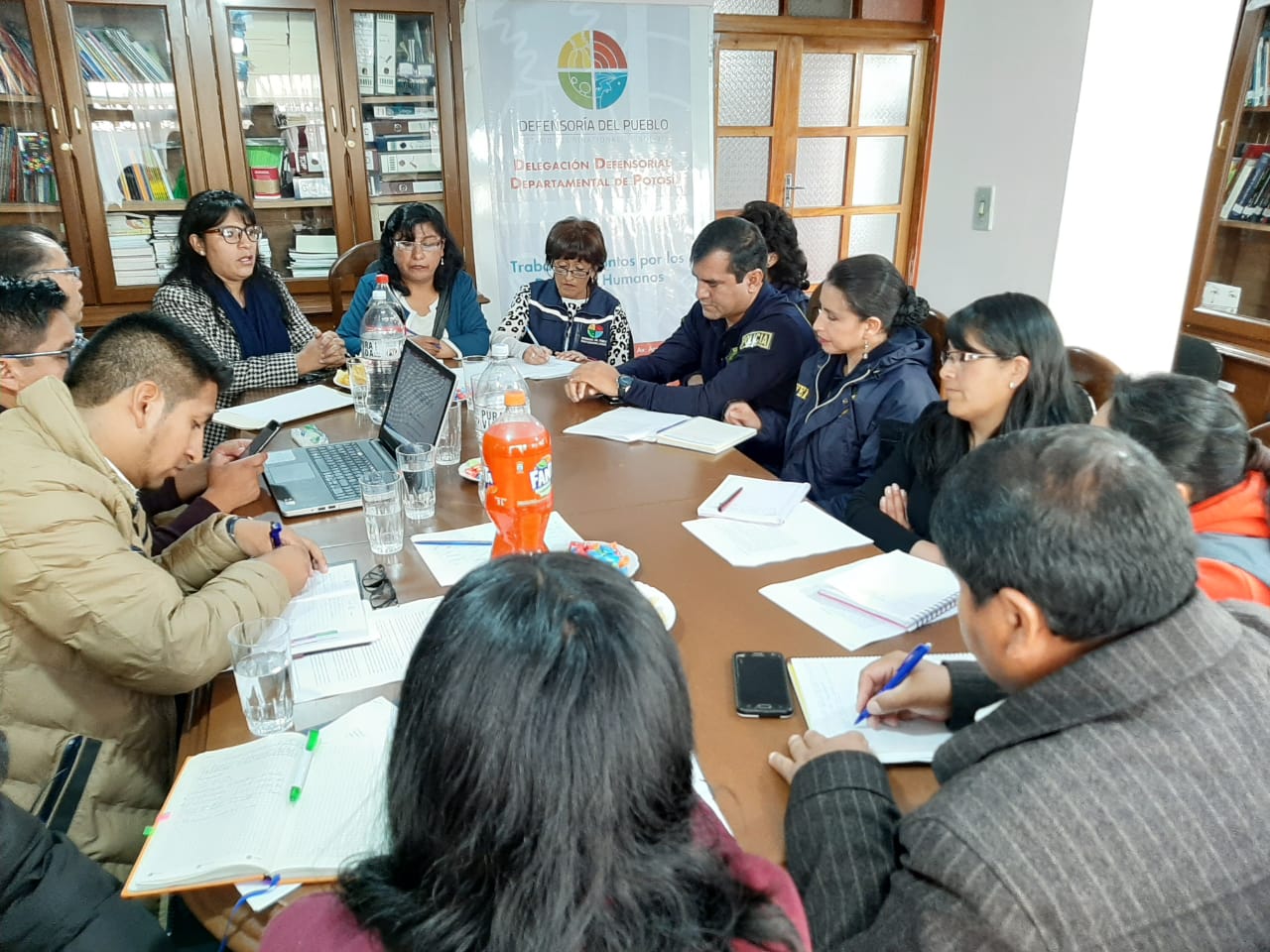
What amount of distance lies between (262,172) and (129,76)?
563 millimetres

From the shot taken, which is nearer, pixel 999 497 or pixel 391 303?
pixel 999 497

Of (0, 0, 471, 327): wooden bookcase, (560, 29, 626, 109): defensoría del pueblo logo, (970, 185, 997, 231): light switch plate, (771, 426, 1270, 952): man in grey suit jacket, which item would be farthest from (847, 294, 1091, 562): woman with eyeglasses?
(560, 29, 626, 109): defensoría del pueblo logo

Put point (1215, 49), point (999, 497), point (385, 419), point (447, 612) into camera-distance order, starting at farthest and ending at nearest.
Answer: point (1215, 49) < point (385, 419) < point (999, 497) < point (447, 612)

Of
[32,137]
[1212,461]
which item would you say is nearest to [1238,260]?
[1212,461]

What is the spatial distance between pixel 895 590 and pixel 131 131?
356 centimetres

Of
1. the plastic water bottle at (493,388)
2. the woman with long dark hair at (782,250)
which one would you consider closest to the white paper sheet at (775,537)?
the plastic water bottle at (493,388)

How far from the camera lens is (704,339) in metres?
2.86

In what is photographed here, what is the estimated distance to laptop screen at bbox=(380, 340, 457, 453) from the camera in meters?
1.78

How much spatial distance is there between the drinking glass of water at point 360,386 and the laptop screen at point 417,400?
0.31 m

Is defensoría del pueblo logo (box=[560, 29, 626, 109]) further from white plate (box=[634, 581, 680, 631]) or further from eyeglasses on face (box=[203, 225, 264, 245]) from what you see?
white plate (box=[634, 581, 680, 631])

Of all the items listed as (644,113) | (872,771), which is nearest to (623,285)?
(644,113)

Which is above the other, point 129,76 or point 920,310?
point 129,76

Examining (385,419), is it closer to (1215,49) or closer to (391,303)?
(391,303)

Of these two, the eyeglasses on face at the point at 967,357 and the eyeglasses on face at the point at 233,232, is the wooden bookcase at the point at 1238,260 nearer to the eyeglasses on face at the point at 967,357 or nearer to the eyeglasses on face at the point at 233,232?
the eyeglasses on face at the point at 967,357
